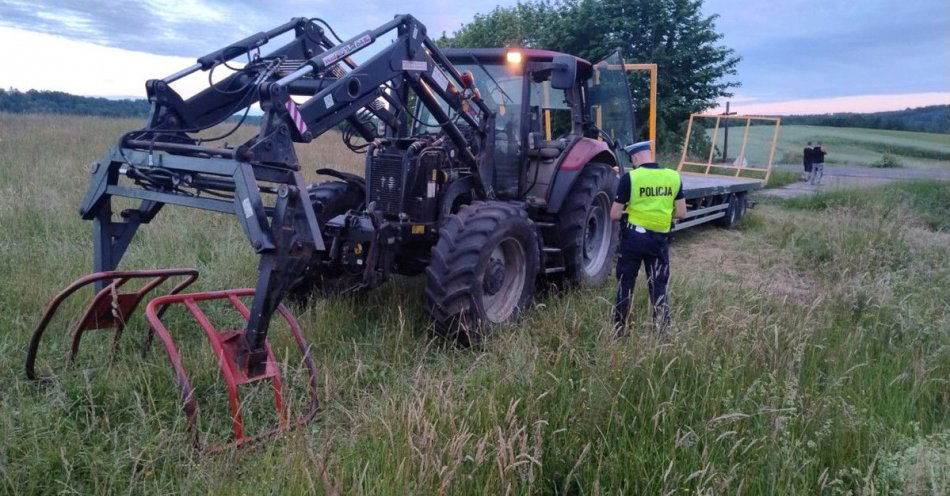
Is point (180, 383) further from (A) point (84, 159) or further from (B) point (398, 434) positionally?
(A) point (84, 159)

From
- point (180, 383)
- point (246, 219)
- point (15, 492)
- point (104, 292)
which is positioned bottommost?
point (15, 492)

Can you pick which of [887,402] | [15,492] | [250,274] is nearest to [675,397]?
[887,402]

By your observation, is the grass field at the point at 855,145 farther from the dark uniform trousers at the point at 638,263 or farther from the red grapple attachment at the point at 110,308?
the red grapple attachment at the point at 110,308

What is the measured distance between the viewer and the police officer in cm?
547

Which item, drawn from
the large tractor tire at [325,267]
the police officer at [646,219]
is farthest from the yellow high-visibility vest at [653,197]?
the large tractor tire at [325,267]

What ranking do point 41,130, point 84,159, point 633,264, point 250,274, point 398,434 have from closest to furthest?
point 398,434 → point 633,264 → point 250,274 → point 84,159 → point 41,130

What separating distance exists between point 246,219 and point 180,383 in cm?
91

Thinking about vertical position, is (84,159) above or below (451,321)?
above

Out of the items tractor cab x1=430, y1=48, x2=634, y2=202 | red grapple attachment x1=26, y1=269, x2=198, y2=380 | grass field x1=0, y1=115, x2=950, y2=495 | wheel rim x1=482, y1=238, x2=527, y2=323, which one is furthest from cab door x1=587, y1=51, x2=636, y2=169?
red grapple attachment x1=26, y1=269, x2=198, y2=380

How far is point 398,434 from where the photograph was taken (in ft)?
10.4

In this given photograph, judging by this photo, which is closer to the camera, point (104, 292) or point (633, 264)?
point (104, 292)

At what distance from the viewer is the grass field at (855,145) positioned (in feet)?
104

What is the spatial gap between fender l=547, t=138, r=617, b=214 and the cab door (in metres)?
0.77

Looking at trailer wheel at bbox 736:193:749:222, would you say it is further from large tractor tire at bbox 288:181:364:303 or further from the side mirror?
large tractor tire at bbox 288:181:364:303
